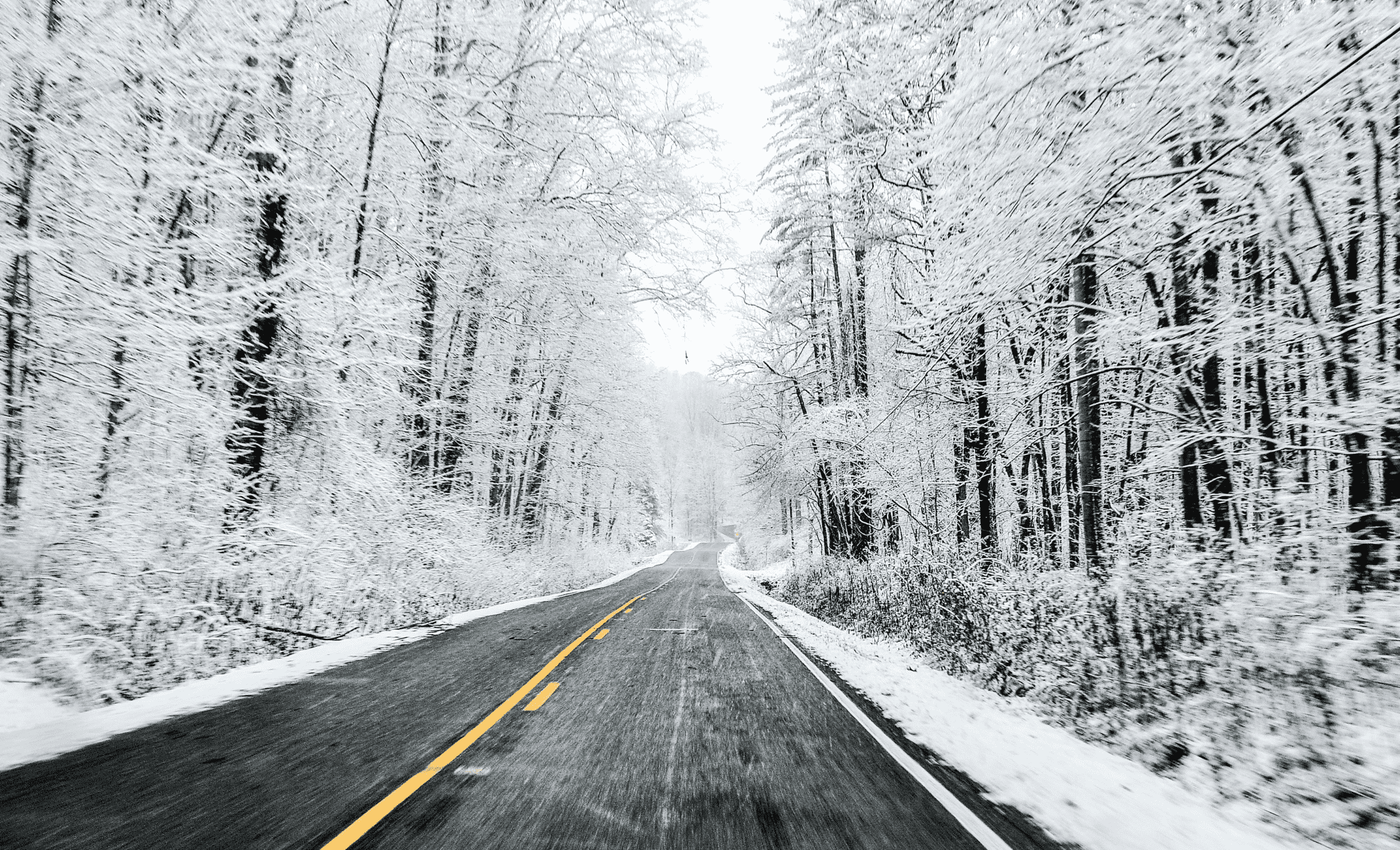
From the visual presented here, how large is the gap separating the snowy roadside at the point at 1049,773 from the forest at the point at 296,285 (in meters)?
7.12

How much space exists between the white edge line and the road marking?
9.21 feet

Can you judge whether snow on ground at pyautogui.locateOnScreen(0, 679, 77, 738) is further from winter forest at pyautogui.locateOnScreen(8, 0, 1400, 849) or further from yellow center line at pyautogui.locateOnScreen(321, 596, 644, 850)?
yellow center line at pyautogui.locateOnScreen(321, 596, 644, 850)

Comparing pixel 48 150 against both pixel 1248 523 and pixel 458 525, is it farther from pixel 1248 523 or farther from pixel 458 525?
pixel 1248 523

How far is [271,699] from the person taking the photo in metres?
5.35

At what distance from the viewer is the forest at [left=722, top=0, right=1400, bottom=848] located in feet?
13.4

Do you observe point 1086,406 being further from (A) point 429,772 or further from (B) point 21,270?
(B) point 21,270

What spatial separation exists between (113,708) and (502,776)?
12.1ft

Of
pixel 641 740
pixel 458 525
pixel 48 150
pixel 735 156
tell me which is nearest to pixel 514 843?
pixel 641 740

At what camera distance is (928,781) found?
13.0 feet

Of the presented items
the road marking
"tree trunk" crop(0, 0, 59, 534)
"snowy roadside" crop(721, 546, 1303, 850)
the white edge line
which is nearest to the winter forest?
"tree trunk" crop(0, 0, 59, 534)

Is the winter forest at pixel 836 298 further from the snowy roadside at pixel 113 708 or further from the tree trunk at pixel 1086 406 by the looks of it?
the snowy roadside at pixel 113 708

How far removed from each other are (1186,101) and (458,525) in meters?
14.3

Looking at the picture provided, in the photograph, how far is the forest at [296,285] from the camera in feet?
18.0

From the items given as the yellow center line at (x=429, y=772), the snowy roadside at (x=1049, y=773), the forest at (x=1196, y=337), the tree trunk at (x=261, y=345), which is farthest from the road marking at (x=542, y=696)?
the tree trunk at (x=261, y=345)
